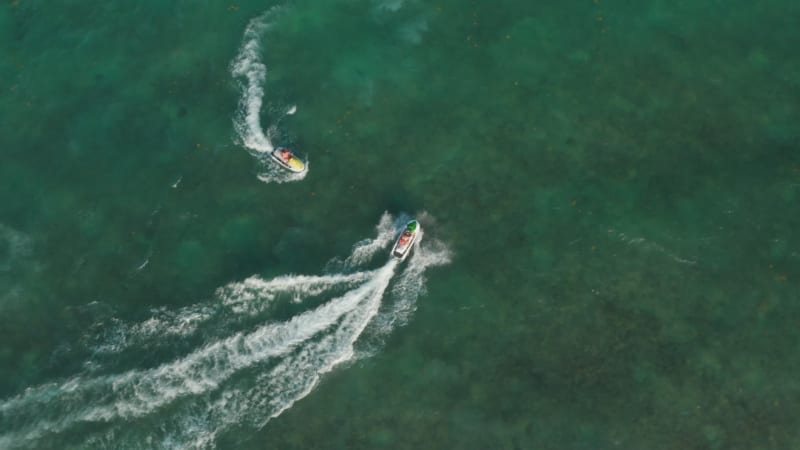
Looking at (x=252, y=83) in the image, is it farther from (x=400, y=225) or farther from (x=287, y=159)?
(x=400, y=225)

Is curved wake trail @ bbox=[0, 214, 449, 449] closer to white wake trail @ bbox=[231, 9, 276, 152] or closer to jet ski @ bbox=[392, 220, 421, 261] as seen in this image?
jet ski @ bbox=[392, 220, 421, 261]

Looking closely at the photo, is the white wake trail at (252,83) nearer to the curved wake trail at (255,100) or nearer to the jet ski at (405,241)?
the curved wake trail at (255,100)

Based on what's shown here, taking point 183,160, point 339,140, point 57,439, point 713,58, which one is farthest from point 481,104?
point 57,439

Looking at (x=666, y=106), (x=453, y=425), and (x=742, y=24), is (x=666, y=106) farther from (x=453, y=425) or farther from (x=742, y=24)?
(x=453, y=425)

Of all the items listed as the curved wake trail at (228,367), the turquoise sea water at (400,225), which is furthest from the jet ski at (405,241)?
the turquoise sea water at (400,225)

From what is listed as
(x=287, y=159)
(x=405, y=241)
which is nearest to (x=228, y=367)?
(x=405, y=241)

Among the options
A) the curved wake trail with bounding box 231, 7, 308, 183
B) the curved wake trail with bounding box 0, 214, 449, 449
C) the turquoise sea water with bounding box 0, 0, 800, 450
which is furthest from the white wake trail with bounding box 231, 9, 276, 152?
the curved wake trail with bounding box 0, 214, 449, 449

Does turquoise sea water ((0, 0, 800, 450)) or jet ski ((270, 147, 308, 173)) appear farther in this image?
jet ski ((270, 147, 308, 173))
